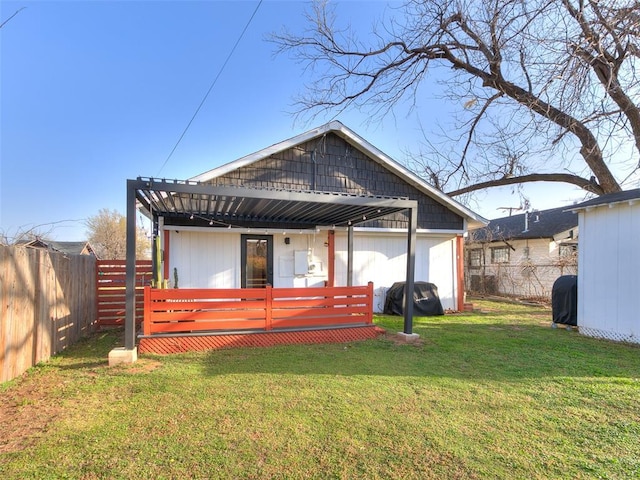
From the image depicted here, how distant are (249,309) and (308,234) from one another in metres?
3.86

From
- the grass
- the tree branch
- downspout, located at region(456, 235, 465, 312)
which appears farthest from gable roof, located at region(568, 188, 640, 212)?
the tree branch

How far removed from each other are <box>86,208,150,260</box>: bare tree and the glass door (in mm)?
18456

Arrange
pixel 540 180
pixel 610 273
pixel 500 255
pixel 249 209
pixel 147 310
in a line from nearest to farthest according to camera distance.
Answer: pixel 147 310, pixel 610 273, pixel 249 209, pixel 540 180, pixel 500 255

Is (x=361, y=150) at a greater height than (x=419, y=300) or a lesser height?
greater

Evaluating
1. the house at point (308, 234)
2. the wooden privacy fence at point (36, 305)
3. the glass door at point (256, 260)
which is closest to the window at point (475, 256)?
the house at point (308, 234)

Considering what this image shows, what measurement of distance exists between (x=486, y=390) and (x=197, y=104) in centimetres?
1098

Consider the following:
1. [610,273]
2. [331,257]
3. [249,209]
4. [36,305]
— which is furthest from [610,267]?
[36,305]

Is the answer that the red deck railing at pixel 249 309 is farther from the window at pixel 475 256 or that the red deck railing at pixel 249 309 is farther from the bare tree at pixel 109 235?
the bare tree at pixel 109 235

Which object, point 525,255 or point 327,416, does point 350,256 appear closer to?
point 327,416

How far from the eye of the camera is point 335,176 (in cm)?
993

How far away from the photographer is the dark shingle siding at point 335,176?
9.10 metres

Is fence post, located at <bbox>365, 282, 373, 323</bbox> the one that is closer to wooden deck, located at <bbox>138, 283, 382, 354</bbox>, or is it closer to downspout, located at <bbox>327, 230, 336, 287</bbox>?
wooden deck, located at <bbox>138, 283, 382, 354</bbox>

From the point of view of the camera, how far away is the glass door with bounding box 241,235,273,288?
30.7 ft

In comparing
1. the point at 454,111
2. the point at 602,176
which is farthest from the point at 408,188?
the point at 602,176
